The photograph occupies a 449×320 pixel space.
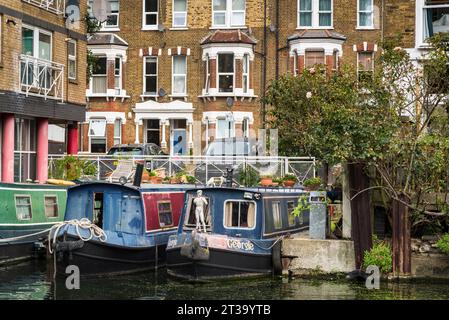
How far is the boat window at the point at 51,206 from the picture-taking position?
98.2 ft

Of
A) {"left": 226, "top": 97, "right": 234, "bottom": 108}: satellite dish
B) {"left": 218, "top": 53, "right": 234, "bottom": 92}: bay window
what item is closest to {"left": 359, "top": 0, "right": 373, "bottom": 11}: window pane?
{"left": 218, "top": 53, "right": 234, "bottom": 92}: bay window

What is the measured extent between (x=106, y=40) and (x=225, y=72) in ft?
21.7

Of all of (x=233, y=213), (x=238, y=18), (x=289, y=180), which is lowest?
(x=233, y=213)

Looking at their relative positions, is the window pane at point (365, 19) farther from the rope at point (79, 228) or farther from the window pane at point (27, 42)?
the rope at point (79, 228)

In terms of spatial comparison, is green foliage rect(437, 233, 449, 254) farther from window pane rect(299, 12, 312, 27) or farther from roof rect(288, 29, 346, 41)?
window pane rect(299, 12, 312, 27)

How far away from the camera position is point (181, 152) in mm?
47688

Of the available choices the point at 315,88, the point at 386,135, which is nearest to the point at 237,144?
the point at 315,88

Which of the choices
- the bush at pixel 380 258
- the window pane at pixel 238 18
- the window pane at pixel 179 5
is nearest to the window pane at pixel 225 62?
the window pane at pixel 238 18

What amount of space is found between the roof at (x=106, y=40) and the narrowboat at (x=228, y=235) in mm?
23172

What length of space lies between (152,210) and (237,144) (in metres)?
12.3

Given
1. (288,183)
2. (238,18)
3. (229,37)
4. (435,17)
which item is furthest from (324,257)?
(238,18)

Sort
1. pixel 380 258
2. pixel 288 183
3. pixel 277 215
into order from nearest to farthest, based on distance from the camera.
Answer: pixel 380 258 → pixel 277 215 → pixel 288 183

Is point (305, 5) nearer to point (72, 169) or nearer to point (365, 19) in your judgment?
point (365, 19)

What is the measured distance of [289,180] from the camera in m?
31.8
